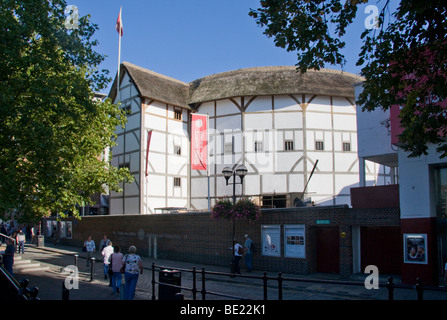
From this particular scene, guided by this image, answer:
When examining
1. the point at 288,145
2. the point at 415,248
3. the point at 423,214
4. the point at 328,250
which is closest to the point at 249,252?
the point at 328,250

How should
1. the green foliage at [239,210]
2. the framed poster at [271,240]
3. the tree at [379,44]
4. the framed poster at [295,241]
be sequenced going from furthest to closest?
the green foliage at [239,210]
the framed poster at [271,240]
the framed poster at [295,241]
the tree at [379,44]

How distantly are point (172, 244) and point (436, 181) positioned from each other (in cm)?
1551

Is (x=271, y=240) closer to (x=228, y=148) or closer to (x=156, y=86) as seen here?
(x=228, y=148)

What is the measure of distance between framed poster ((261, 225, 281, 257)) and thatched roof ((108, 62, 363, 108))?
13372 mm

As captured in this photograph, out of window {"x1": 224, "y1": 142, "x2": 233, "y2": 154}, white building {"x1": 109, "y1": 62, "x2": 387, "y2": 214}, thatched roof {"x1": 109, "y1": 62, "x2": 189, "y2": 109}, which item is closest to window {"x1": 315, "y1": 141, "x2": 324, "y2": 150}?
white building {"x1": 109, "y1": 62, "x2": 387, "y2": 214}

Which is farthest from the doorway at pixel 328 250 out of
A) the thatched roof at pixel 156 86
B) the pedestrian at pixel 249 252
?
the thatched roof at pixel 156 86

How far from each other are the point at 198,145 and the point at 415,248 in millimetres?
17231

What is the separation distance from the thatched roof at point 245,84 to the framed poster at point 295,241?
13.9 metres

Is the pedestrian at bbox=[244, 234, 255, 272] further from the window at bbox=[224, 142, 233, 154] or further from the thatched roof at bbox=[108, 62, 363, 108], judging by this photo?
the thatched roof at bbox=[108, 62, 363, 108]

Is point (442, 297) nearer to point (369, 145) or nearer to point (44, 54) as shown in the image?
point (369, 145)

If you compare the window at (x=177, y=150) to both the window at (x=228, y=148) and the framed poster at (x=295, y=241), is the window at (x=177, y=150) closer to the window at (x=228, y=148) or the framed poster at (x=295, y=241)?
the window at (x=228, y=148)

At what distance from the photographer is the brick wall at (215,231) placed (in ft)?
57.8

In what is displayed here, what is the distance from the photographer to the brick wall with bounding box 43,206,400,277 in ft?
57.8
